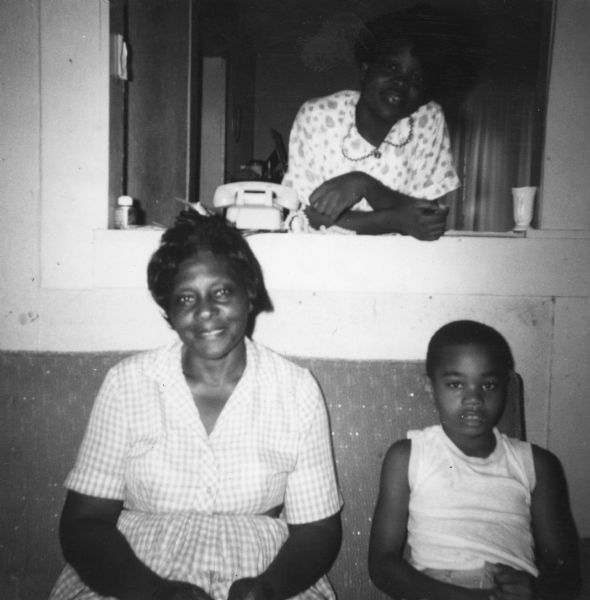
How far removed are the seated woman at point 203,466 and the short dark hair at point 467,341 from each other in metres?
0.42

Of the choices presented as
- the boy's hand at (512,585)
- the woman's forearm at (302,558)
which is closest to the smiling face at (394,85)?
the woman's forearm at (302,558)

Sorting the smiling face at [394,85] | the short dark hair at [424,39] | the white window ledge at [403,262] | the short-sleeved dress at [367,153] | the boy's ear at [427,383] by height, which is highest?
the short dark hair at [424,39]

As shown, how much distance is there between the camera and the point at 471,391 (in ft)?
5.24

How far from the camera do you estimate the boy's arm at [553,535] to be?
149 centimetres

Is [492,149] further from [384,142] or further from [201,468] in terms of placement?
[201,468]

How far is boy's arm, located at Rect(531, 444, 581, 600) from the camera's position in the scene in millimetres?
1489

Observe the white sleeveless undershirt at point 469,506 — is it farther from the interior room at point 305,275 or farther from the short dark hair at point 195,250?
the short dark hair at point 195,250

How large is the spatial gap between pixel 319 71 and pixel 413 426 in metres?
5.51

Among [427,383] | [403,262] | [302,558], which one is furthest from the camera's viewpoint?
[403,262]

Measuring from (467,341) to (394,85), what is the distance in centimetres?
110

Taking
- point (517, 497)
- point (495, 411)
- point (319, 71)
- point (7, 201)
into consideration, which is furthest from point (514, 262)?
point (319, 71)

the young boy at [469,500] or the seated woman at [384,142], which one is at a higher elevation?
the seated woman at [384,142]

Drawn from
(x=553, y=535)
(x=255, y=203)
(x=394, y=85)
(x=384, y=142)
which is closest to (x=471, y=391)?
(x=553, y=535)

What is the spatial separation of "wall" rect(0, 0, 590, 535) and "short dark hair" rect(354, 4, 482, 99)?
1.36ft
